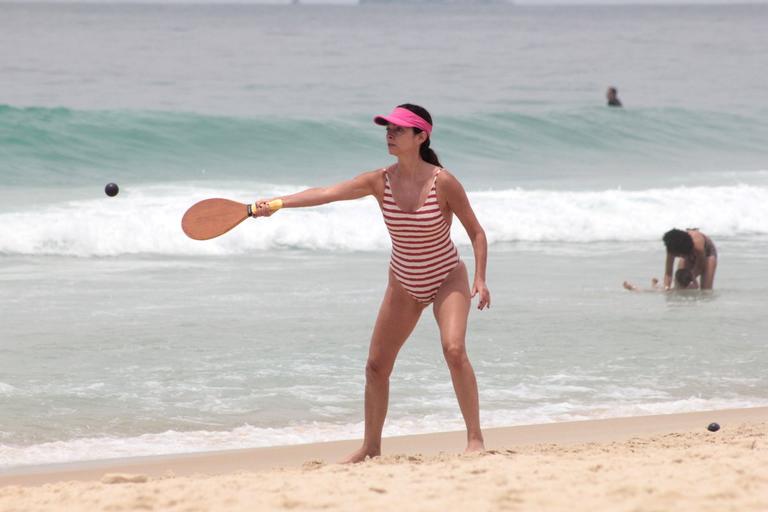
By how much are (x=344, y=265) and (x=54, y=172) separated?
917cm

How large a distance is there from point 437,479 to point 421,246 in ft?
4.00

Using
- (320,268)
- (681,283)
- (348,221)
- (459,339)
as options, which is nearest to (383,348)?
(459,339)

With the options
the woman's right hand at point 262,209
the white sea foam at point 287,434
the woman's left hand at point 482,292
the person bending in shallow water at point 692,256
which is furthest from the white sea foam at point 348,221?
the woman's left hand at point 482,292

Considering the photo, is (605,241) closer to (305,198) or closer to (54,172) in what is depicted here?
(54,172)

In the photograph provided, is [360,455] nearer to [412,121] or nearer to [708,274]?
[412,121]

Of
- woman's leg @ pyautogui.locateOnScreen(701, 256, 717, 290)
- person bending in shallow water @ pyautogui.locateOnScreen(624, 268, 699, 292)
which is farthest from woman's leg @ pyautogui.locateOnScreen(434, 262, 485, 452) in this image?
woman's leg @ pyautogui.locateOnScreen(701, 256, 717, 290)

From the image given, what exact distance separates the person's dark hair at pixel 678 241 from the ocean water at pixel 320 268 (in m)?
0.55

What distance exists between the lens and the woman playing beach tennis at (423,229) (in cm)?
562

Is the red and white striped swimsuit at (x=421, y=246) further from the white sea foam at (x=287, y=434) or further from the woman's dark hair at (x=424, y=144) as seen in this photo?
the white sea foam at (x=287, y=434)

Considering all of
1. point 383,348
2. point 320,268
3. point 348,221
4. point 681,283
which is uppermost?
point 348,221

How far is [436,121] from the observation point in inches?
1156

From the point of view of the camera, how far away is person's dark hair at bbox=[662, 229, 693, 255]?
37.9ft

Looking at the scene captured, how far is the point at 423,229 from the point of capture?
Result: 18.5 ft

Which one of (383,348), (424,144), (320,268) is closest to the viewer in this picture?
(424,144)
